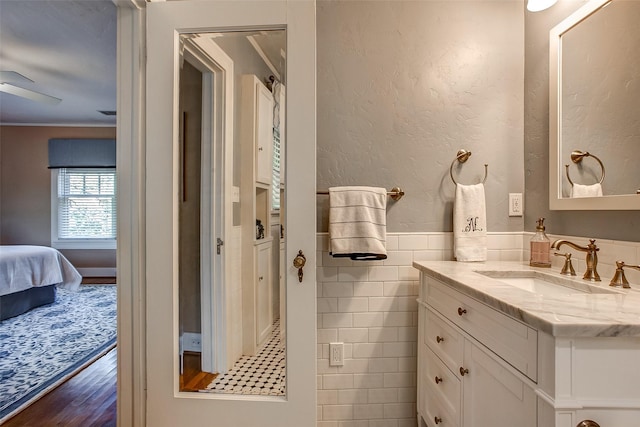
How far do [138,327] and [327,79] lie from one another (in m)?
1.48

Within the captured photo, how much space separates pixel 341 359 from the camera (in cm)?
175

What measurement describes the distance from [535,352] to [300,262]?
0.86 meters

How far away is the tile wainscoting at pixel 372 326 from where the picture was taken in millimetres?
1757

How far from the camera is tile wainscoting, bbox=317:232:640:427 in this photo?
176 cm

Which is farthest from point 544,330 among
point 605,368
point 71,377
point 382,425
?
point 71,377

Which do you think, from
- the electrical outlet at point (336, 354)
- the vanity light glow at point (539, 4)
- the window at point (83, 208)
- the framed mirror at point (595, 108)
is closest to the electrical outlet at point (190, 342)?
the electrical outlet at point (336, 354)

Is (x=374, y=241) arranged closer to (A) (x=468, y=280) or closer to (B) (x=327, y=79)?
(A) (x=468, y=280)

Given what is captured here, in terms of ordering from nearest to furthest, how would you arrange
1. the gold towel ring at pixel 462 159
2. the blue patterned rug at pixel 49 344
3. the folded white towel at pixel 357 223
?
the folded white towel at pixel 357 223 < the gold towel ring at pixel 462 159 < the blue patterned rug at pixel 49 344

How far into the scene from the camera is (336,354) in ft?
5.75

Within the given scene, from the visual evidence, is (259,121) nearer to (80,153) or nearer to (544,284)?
(544,284)

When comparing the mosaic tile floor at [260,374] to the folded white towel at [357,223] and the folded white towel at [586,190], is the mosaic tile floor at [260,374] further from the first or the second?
the folded white towel at [586,190]

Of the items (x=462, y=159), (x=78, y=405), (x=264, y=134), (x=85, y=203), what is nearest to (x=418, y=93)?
(x=462, y=159)

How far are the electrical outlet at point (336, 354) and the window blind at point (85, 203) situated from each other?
4.91 meters

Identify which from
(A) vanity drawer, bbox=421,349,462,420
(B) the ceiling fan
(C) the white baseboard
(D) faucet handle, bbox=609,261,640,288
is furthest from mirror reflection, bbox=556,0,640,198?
(C) the white baseboard
